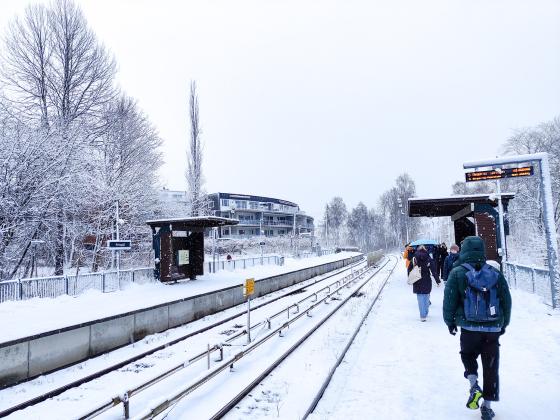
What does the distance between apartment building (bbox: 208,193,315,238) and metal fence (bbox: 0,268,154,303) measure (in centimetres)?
5206

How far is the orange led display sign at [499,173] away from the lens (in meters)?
11.5

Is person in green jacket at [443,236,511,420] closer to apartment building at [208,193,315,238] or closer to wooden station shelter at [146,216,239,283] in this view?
wooden station shelter at [146,216,239,283]

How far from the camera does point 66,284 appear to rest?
14297 mm

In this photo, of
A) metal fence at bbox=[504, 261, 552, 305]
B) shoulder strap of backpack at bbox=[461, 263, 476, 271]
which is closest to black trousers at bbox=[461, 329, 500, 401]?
shoulder strap of backpack at bbox=[461, 263, 476, 271]

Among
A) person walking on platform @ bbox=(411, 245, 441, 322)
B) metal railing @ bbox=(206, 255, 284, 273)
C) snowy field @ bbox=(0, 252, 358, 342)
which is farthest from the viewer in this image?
metal railing @ bbox=(206, 255, 284, 273)

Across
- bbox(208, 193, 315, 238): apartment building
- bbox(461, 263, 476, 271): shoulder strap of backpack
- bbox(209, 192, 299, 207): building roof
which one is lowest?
bbox(461, 263, 476, 271): shoulder strap of backpack

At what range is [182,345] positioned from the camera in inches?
371

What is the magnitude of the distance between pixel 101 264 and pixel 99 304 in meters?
13.8

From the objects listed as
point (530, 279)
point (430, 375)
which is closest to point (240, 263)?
point (530, 279)

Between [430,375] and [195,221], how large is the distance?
13.5 m

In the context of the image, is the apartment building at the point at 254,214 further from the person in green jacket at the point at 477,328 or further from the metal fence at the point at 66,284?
the person in green jacket at the point at 477,328

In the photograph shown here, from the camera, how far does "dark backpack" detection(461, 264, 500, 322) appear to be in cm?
412

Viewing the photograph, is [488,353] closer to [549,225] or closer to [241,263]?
[549,225]

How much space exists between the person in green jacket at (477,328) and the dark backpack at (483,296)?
49mm
